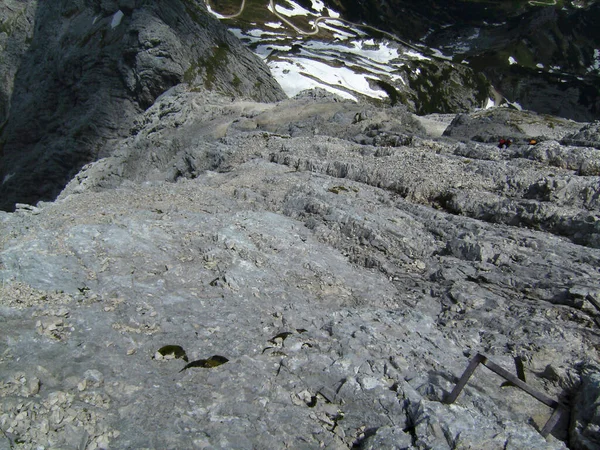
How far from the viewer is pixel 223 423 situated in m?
7.02

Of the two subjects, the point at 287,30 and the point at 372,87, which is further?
the point at 287,30

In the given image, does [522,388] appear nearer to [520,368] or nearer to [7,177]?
[520,368]

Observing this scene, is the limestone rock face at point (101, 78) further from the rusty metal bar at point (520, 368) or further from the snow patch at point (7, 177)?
the rusty metal bar at point (520, 368)

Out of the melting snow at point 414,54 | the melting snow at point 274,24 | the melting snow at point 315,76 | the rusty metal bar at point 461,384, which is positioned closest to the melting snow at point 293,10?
the melting snow at point 274,24

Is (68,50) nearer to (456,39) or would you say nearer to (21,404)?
(21,404)

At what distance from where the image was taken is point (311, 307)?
10734 millimetres

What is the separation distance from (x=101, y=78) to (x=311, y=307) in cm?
5195

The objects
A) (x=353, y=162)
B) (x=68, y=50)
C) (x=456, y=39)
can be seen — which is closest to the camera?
(x=353, y=162)

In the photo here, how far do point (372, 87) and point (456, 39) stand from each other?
117031 mm

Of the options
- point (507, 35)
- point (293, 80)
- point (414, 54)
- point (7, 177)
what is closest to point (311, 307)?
point (7, 177)

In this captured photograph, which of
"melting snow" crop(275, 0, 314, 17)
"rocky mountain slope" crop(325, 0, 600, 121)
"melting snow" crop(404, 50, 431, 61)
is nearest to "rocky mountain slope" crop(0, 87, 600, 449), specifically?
"melting snow" crop(404, 50, 431, 61)

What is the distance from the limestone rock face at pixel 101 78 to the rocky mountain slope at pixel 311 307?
3677cm

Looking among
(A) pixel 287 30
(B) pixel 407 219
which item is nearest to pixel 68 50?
(B) pixel 407 219

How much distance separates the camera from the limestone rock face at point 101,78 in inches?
1976
